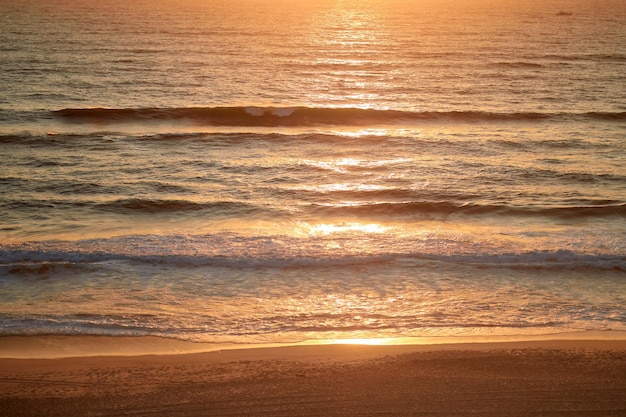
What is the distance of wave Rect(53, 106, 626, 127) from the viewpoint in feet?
Answer: 70.6

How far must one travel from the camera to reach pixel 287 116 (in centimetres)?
2228

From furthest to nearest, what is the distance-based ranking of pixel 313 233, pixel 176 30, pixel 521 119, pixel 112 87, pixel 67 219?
pixel 176 30 → pixel 112 87 → pixel 521 119 → pixel 67 219 → pixel 313 233

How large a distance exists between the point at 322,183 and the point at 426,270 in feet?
17.7

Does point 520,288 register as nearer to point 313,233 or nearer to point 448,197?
point 313,233

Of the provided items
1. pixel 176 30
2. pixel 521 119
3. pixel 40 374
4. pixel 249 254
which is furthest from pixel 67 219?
pixel 176 30

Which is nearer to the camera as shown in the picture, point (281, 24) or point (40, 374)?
point (40, 374)

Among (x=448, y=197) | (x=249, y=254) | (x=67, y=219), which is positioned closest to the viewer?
(x=249, y=254)

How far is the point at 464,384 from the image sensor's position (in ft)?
20.8

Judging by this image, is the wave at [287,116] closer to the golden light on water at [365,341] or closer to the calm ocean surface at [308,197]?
the calm ocean surface at [308,197]

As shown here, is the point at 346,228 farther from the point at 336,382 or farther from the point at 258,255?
the point at 336,382

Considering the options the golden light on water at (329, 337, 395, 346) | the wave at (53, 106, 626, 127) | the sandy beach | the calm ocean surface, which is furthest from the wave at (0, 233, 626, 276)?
the wave at (53, 106, 626, 127)

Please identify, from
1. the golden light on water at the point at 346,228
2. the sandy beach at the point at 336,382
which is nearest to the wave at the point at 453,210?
the golden light on water at the point at 346,228

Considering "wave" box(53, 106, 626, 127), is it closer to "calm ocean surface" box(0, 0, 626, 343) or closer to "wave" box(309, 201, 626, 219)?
"calm ocean surface" box(0, 0, 626, 343)

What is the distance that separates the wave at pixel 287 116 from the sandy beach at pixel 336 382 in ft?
49.2
